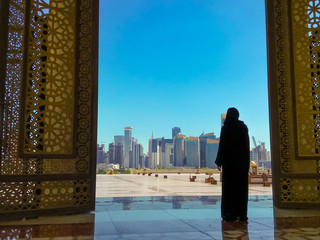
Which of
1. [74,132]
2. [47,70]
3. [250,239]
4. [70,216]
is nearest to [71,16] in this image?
[47,70]

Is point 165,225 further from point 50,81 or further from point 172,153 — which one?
point 172,153

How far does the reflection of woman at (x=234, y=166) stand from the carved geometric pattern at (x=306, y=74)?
121cm

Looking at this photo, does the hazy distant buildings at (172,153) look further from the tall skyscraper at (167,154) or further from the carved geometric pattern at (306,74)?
the carved geometric pattern at (306,74)

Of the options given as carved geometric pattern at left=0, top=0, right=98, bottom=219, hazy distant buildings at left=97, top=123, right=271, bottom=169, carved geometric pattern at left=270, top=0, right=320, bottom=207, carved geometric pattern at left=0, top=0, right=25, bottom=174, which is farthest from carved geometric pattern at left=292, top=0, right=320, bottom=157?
hazy distant buildings at left=97, top=123, right=271, bottom=169

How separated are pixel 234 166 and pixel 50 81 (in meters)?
2.04

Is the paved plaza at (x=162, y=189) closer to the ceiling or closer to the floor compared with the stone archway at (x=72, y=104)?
closer to the floor

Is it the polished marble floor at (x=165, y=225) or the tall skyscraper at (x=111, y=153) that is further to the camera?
the tall skyscraper at (x=111, y=153)

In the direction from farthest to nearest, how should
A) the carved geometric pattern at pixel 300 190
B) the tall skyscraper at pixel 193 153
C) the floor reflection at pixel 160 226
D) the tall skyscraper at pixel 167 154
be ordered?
the tall skyscraper at pixel 167 154
the tall skyscraper at pixel 193 153
the carved geometric pattern at pixel 300 190
the floor reflection at pixel 160 226

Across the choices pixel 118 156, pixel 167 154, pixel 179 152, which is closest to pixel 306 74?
pixel 118 156

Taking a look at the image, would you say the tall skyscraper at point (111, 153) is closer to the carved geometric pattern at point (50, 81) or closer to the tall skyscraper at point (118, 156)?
the tall skyscraper at point (118, 156)

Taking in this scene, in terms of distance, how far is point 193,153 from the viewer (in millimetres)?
65062

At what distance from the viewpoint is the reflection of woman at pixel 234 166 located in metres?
2.69

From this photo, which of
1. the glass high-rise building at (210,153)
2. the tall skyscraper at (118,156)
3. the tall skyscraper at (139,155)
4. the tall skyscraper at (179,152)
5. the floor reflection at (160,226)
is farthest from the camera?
the tall skyscraper at (139,155)

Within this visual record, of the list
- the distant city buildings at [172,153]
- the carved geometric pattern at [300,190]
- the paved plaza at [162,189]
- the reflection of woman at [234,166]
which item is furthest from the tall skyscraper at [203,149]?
the reflection of woman at [234,166]
